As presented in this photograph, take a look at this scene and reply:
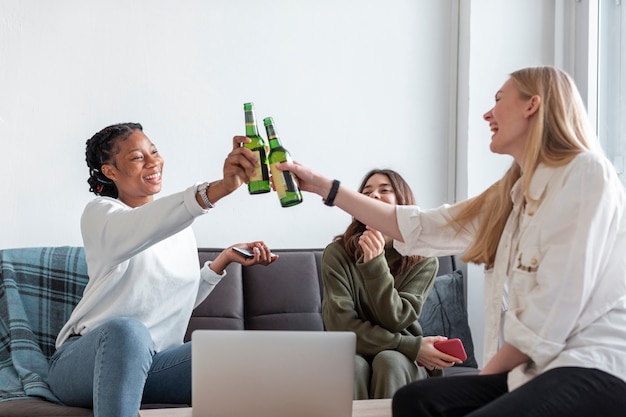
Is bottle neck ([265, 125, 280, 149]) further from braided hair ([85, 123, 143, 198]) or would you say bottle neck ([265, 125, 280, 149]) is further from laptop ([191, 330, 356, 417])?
laptop ([191, 330, 356, 417])

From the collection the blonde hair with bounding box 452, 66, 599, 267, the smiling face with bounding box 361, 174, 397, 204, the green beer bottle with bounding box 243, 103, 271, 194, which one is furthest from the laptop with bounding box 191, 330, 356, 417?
the smiling face with bounding box 361, 174, 397, 204

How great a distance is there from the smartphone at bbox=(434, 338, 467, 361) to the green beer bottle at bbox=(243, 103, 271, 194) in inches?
30.4

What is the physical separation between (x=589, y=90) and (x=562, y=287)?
215 centimetres

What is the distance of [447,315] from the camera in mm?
3381

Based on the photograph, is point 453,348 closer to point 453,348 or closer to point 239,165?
point 453,348

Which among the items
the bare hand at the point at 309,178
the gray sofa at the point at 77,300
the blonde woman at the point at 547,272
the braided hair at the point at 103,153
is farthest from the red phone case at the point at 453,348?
the braided hair at the point at 103,153

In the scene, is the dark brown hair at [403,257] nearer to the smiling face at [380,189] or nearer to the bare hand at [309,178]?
the smiling face at [380,189]

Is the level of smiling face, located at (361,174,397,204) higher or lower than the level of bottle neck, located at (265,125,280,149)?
lower

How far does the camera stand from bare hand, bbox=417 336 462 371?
278 centimetres

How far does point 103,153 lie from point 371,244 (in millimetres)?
917

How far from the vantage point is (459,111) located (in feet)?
12.7

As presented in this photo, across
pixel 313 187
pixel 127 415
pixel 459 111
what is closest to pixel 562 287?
pixel 313 187

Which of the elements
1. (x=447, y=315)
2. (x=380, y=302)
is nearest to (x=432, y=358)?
(x=380, y=302)

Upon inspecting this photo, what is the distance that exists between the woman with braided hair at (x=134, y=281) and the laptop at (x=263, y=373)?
16.2 inches
